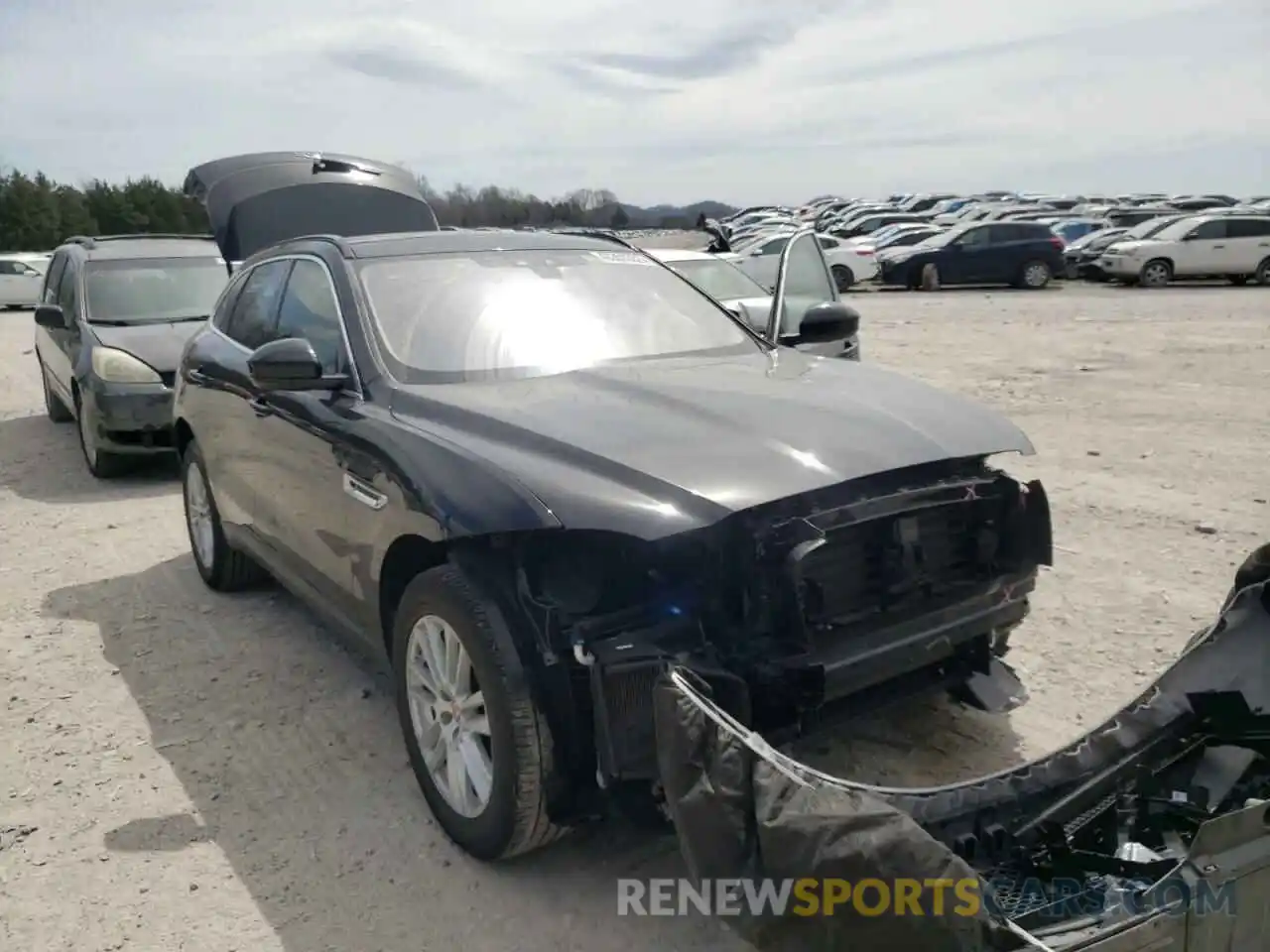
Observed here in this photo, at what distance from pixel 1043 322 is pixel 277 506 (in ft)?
53.2

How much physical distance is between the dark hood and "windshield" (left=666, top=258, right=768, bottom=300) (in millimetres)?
2257

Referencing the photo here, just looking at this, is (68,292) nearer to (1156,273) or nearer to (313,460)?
(313,460)

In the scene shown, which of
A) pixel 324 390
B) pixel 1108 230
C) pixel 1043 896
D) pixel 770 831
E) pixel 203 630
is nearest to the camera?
pixel 770 831

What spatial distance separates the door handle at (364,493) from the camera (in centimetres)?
339

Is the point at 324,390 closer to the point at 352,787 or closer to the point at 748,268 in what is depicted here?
the point at 352,787

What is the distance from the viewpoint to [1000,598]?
10.7ft

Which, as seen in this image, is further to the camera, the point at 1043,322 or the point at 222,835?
the point at 1043,322

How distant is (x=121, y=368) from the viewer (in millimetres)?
8117

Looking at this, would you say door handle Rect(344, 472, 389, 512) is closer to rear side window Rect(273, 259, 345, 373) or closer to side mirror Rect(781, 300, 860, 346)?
rear side window Rect(273, 259, 345, 373)

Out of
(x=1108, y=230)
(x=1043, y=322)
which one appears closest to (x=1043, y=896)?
(x=1043, y=322)

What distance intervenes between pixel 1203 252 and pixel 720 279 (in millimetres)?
20345

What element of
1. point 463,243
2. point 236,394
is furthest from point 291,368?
point 236,394

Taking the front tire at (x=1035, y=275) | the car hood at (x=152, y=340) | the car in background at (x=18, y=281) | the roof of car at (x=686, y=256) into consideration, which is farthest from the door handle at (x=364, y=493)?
the car in background at (x=18, y=281)

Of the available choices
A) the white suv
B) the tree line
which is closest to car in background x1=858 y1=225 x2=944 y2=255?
the white suv
